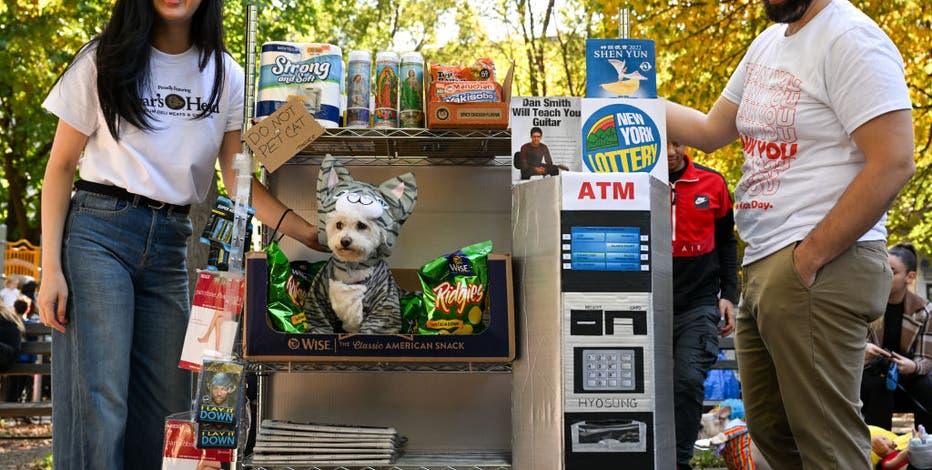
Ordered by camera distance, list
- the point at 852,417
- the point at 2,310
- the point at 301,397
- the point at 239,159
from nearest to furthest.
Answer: the point at 852,417 < the point at 239,159 < the point at 301,397 < the point at 2,310

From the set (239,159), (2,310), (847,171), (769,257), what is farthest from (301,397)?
(2,310)

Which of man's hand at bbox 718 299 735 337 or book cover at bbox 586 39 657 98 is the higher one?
book cover at bbox 586 39 657 98

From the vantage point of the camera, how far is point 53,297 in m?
2.77

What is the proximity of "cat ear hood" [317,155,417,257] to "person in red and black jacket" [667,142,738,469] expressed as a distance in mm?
1436

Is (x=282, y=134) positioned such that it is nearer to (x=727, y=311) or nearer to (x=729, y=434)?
(x=727, y=311)

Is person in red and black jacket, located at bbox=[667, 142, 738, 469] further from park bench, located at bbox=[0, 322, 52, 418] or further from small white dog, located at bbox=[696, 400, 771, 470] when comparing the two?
park bench, located at bbox=[0, 322, 52, 418]

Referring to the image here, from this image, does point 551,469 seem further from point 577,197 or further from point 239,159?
point 239,159

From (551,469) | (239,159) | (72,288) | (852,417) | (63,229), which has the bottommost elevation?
(551,469)

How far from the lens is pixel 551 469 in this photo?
9.67ft

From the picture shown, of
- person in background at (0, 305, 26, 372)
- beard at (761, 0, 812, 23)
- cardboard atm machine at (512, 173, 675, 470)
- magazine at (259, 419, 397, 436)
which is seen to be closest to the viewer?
beard at (761, 0, 812, 23)

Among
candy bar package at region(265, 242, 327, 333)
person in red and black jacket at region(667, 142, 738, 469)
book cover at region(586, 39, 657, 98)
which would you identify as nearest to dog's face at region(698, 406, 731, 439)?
person in red and black jacket at region(667, 142, 738, 469)

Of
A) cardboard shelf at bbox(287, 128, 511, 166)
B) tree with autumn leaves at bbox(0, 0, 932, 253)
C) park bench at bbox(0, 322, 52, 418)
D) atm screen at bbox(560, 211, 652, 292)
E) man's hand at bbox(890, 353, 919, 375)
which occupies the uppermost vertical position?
tree with autumn leaves at bbox(0, 0, 932, 253)

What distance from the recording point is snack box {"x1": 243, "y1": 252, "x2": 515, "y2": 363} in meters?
3.07

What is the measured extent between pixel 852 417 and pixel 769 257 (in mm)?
453
